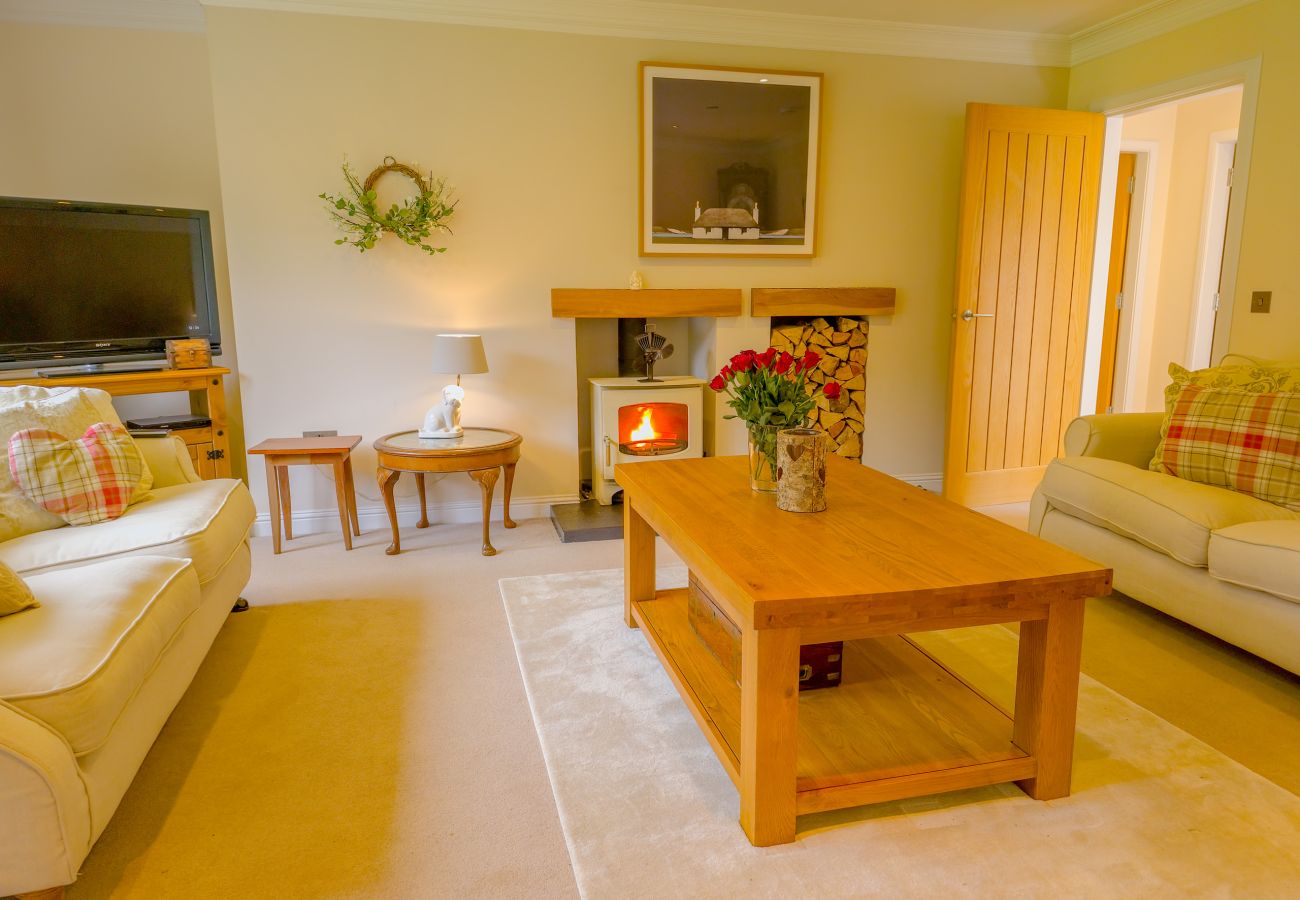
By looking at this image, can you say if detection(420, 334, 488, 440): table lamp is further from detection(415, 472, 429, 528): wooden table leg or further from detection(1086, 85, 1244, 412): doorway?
detection(1086, 85, 1244, 412): doorway

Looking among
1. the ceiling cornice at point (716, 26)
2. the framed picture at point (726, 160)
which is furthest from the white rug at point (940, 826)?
the ceiling cornice at point (716, 26)

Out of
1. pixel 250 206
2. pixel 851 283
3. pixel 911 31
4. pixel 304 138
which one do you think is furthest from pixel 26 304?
pixel 911 31

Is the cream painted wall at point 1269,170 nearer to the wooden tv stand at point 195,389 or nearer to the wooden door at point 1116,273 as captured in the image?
the wooden door at point 1116,273

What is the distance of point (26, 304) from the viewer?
3451mm

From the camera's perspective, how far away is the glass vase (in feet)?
7.21

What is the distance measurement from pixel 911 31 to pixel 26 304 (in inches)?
171

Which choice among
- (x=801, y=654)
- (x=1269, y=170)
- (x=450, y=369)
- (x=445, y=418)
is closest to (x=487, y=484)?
(x=445, y=418)

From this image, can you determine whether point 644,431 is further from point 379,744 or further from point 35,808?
point 35,808

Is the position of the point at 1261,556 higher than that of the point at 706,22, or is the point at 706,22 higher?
the point at 706,22

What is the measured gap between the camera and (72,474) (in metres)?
2.33

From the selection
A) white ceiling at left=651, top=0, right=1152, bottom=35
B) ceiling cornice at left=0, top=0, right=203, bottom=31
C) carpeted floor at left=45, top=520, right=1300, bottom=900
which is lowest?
carpeted floor at left=45, top=520, right=1300, bottom=900

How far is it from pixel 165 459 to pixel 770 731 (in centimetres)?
232

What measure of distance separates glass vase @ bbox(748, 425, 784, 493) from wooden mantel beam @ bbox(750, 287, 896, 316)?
2056 mm

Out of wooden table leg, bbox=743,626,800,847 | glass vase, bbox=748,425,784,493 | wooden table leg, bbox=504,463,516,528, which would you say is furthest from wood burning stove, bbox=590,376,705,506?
wooden table leg, bbox=743,626,800,847
